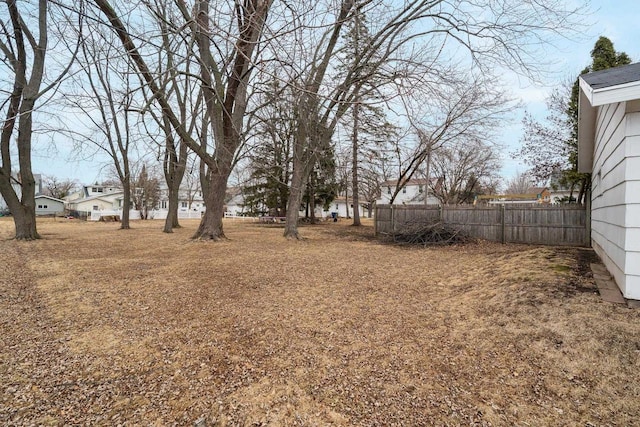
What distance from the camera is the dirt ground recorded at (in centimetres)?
209

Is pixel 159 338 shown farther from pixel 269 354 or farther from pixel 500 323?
pixel 500 323

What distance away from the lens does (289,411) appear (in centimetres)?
212

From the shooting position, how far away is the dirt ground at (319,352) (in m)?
2.09

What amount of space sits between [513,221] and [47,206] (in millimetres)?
47161

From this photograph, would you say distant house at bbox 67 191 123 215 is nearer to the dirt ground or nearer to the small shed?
the small shed

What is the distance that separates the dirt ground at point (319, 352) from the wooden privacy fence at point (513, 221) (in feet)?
17.5

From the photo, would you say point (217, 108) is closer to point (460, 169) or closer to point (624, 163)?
point (624, 163)

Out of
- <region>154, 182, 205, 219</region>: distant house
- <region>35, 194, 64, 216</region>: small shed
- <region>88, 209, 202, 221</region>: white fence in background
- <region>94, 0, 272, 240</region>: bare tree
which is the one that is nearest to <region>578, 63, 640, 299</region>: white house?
<region>94, 0, 272, 240</region>: bare tree

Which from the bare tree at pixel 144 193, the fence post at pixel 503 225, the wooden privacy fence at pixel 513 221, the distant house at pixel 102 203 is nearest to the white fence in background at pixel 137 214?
the bare tree at pixel 144 193

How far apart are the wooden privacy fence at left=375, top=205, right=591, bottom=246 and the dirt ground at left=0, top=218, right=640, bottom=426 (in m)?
5.34

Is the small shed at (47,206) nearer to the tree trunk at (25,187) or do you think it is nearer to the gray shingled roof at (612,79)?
the tree trunk at (25,187)

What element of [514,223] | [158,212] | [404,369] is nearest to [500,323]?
[404,369]

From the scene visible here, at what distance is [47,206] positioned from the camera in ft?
123

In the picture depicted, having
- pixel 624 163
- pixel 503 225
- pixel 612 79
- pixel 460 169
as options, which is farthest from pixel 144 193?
pixel 624 163
